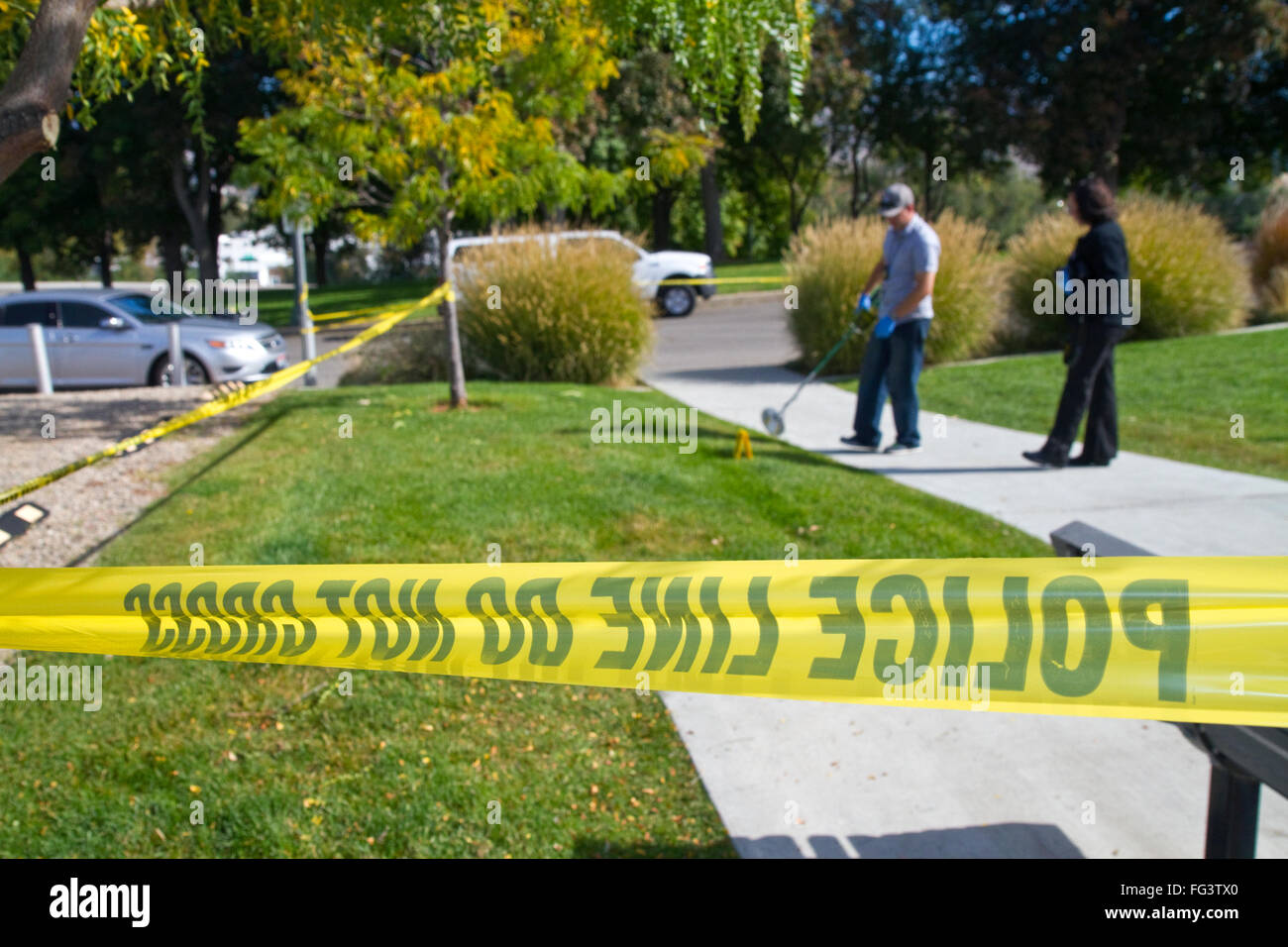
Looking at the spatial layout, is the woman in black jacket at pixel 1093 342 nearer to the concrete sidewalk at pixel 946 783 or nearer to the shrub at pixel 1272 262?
the concrete sidewalk at pixel 946 783

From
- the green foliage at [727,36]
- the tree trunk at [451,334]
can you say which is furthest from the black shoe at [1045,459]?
the tree trunk at [451,334]

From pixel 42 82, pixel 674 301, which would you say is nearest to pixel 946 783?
pixel 42 82

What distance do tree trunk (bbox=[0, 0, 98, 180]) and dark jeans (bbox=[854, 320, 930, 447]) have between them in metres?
6.31

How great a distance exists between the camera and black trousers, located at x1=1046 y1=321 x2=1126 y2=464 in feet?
24.1

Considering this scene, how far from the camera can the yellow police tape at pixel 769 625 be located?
5.74 ft

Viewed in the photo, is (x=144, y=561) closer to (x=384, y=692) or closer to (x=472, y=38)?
(x=384, y=692)

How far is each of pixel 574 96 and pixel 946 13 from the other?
32.8 m

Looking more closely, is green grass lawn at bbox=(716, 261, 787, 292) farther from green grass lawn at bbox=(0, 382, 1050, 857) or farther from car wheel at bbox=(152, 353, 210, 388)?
green grass lawn at bbox=(0, 382, 1050, 857)

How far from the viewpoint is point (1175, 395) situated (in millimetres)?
10188

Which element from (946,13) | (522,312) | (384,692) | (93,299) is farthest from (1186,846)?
(946,13)

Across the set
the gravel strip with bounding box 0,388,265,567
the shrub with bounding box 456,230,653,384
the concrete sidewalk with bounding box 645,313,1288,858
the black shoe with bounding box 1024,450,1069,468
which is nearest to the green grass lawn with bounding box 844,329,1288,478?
the black shoe with bounding box 1024,450,1069,468

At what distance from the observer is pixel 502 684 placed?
423cm

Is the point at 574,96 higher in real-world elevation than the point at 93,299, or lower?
higher
